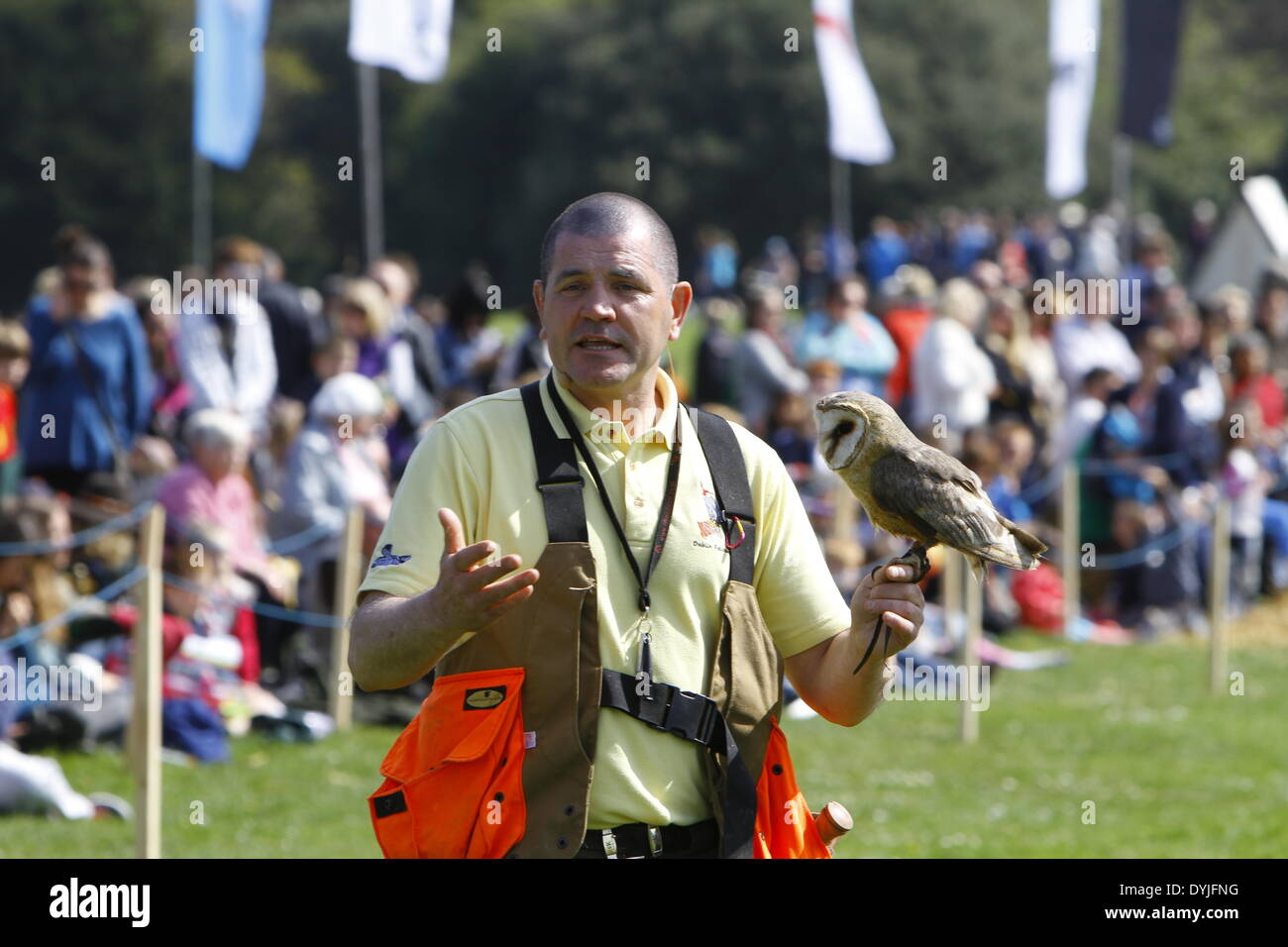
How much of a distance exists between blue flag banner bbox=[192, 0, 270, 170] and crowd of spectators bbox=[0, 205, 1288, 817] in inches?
44.0

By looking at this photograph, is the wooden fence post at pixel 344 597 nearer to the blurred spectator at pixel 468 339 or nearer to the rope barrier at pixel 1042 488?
the blurred spectator at pixel 468 339

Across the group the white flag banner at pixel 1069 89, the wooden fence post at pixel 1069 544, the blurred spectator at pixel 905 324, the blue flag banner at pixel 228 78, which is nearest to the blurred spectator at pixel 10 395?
the blue flag banner at pixel 228 78

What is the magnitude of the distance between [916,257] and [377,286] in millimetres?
22016

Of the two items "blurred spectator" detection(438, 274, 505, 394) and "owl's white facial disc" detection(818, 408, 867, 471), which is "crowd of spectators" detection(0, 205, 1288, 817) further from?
"owl's white facial disc" detection(818, 408, 867, 471)

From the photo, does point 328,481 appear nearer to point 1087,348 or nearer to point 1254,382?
point 1087,348

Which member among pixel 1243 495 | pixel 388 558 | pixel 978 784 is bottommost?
pixel 978 784

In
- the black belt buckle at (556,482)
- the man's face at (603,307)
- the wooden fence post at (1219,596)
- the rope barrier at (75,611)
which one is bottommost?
the wooden fence post at (1219,596)

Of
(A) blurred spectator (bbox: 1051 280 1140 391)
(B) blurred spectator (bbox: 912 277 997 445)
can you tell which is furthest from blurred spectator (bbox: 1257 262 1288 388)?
(B) blurred spectator (bbox: 912 277 997 445)

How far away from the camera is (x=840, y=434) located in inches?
132

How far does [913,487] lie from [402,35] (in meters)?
11.3

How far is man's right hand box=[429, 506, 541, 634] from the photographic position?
2961 mm

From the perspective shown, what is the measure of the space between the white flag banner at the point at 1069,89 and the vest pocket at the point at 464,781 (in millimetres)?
16842

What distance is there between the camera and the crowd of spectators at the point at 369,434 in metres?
9.19

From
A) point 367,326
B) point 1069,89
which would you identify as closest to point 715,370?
point 367,326
